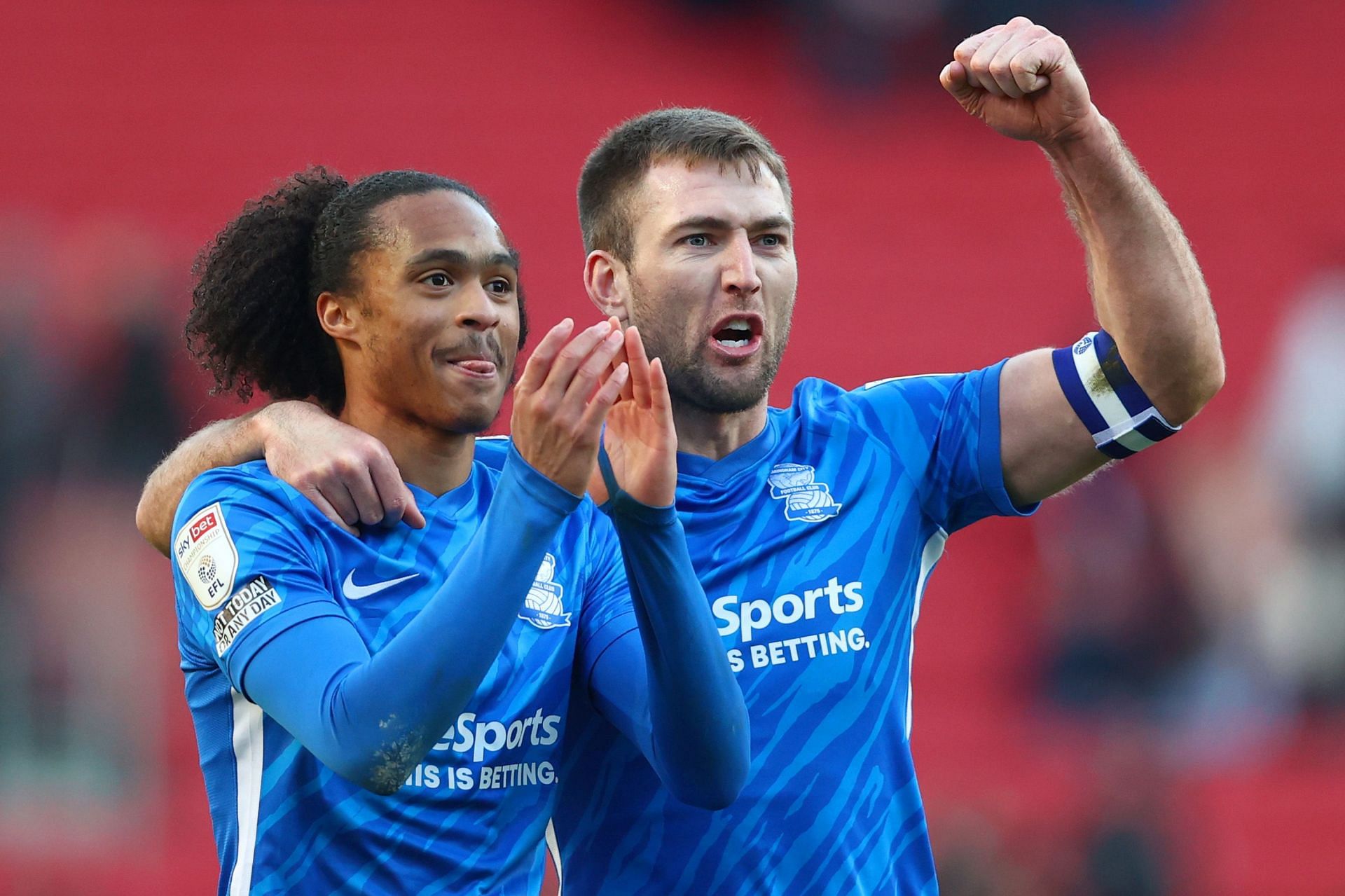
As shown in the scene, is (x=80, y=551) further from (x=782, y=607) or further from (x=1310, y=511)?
(x=1310, y=511)

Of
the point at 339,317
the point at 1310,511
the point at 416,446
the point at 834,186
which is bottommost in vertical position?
the point at 416,446

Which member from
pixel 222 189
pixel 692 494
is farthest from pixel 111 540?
pixel 692 494

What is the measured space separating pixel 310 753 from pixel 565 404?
758 mm

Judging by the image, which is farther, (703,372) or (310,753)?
(703,372)

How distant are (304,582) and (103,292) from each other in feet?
22.8

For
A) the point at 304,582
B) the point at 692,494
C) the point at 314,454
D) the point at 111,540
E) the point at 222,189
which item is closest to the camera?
the point at 304,582

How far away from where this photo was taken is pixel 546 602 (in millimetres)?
2939

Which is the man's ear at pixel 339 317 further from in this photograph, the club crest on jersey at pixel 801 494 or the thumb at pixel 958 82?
the thumb at pixel 958 82

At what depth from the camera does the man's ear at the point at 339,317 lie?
3000 mm

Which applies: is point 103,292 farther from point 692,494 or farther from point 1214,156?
point 1214,156

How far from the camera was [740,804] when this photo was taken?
300 centimetres

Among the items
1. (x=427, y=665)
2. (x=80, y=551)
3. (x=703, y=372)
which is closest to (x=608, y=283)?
(x=703, y=372)

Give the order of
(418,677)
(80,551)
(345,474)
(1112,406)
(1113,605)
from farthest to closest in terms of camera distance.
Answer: (1113,605) → (80,551) → (1112,406) → (345,474) → (418,677)

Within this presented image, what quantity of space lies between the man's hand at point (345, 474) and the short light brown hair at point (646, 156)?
819 mm
